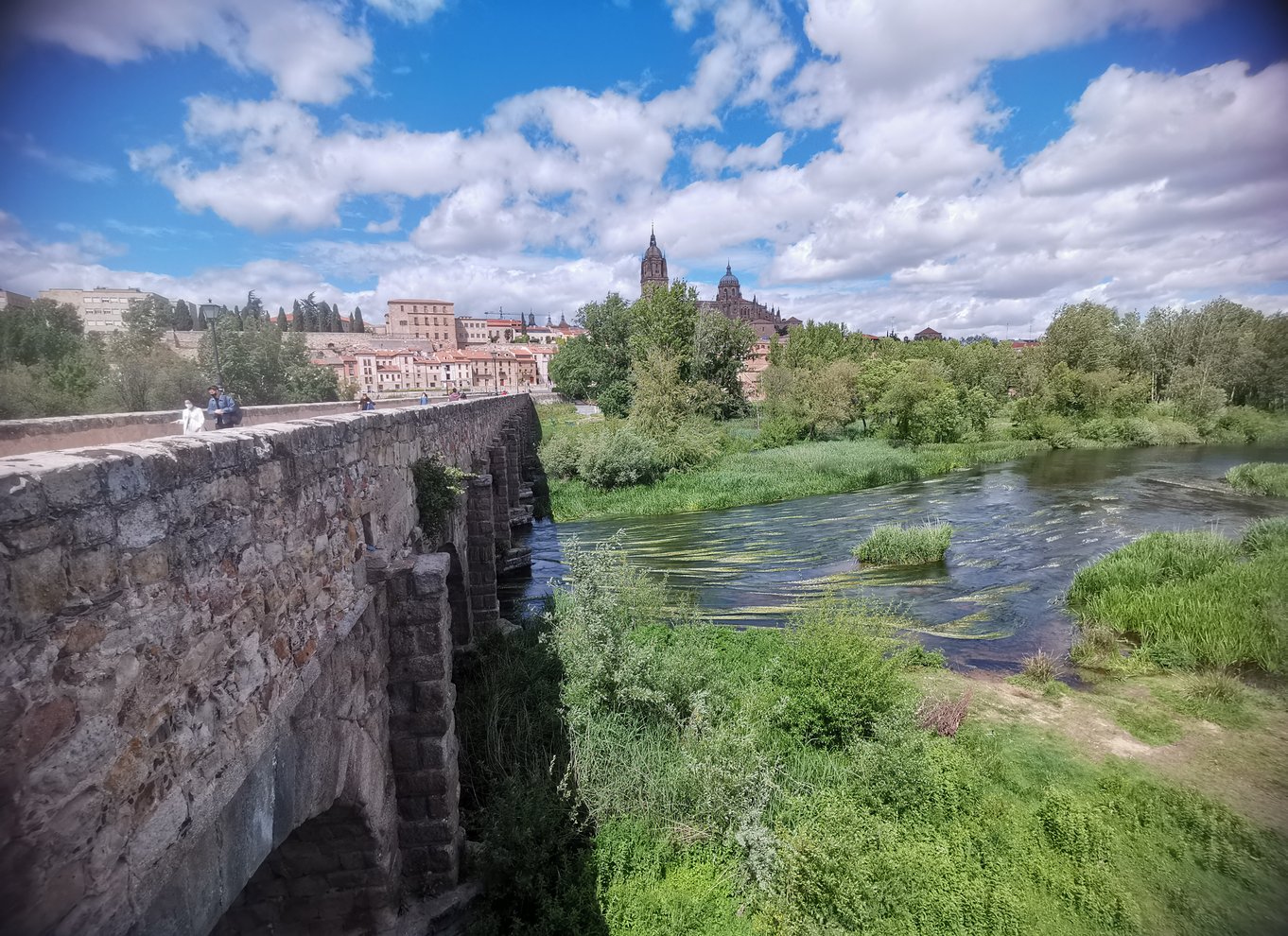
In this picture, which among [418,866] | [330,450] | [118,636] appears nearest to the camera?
[118,636]

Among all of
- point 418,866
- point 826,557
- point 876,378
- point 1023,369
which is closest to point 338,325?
point 876,378

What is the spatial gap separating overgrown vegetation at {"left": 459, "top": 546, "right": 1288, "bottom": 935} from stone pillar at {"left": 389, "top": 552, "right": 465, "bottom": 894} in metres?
0.61

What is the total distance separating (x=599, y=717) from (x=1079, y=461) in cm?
3413

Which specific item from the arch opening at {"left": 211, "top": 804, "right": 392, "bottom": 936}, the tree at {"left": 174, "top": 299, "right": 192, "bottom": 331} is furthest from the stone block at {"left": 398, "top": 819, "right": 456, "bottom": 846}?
the tree at {"left": 174, "top": 299, "right": 192, "bottom": 331}

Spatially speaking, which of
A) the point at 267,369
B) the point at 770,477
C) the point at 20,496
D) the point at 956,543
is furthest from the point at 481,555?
the point at 267,369

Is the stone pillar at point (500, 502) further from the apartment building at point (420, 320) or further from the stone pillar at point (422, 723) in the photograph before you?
the apartment building at point (420, 320)

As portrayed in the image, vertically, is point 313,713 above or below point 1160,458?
above

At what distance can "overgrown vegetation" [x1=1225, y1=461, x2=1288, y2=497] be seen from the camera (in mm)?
20859

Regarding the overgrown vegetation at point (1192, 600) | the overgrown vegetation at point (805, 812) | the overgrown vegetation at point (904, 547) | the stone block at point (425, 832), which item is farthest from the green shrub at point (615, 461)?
the stone block at point (425, 832)

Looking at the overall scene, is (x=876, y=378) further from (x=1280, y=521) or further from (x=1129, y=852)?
(x=1129, y=852)

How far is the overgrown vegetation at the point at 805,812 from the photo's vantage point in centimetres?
579

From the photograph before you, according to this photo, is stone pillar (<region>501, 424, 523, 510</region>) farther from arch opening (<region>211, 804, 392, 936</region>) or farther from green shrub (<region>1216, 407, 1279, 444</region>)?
green shrub (<region>1216, 407, 1279, 444</region>)

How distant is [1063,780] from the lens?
26.2 feet

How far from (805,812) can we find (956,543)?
562 inches
